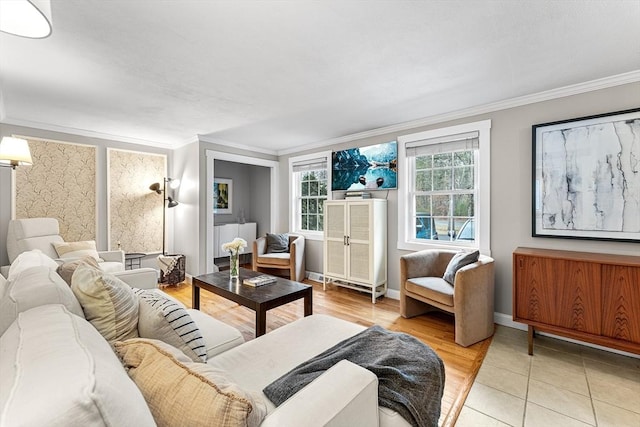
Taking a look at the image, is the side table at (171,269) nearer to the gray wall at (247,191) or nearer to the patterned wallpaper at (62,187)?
the patterned wallpaper at (62,187)

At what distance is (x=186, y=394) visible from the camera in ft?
2.48

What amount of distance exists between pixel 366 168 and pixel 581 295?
2661mm

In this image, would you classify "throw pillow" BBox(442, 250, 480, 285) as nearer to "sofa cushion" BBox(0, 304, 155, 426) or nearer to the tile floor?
the tile floor

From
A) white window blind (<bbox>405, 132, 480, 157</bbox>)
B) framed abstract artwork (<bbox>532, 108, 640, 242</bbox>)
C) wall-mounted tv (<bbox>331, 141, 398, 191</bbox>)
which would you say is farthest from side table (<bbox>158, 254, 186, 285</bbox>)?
framed abstract artwork (<bbox>532, 108, 640, 242</bbox>)

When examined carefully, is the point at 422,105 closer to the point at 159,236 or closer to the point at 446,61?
the point at 446,61

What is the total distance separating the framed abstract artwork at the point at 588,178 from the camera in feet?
7.80

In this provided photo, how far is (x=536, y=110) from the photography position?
9.29 ft

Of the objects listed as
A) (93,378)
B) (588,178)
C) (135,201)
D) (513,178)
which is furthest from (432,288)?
(135,201)

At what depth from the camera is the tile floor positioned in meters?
1.71

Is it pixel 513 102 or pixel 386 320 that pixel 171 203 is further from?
pixel 513 102

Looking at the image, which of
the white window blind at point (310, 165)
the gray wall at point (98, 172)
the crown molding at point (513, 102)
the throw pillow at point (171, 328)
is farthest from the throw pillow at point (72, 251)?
the crown molding at point (513, 102)

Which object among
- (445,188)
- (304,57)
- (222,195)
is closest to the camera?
(304,57)

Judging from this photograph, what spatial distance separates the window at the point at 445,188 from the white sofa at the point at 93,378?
2441mm

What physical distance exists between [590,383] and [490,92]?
2484 mm
